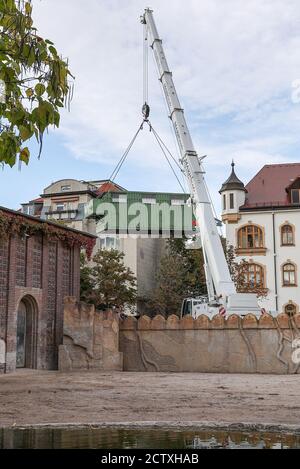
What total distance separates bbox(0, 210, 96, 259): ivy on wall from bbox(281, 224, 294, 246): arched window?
2645 cm

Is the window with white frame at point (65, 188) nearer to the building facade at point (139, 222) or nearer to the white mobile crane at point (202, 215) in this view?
the building facade at point (139, 222)

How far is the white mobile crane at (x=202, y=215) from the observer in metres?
26.8

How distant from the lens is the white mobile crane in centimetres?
2680

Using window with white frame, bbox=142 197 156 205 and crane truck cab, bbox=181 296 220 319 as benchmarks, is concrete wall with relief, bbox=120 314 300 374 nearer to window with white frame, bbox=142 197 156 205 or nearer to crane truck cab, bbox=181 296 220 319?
crane truck cab, bbox=181 296 220 319

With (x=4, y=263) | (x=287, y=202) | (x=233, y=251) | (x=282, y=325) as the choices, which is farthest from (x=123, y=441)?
(x=287, y=202)

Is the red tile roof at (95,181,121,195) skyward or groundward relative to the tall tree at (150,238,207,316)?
skyward

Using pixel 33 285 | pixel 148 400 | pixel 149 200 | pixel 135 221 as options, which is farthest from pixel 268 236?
pixel 148 400

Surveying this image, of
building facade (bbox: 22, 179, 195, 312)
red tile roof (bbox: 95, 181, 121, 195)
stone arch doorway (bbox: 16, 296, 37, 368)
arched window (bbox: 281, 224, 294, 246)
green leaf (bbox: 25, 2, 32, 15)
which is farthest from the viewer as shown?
red tile roof (bbox: 95, 181, 121, 195)

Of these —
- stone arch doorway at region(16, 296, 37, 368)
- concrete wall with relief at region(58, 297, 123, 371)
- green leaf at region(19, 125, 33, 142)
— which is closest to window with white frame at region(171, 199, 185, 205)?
concrete wall with relief at region(58, 297, 123, 371)

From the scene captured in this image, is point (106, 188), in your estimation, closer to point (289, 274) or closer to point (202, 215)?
point (289, 274)

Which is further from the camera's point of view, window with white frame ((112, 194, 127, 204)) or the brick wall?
window with white frame ((112, 194, 127, 204))

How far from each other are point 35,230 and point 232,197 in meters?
30.3

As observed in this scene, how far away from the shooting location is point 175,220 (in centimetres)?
5034

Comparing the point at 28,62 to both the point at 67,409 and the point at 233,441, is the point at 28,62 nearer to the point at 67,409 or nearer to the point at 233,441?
the point at 233,441
